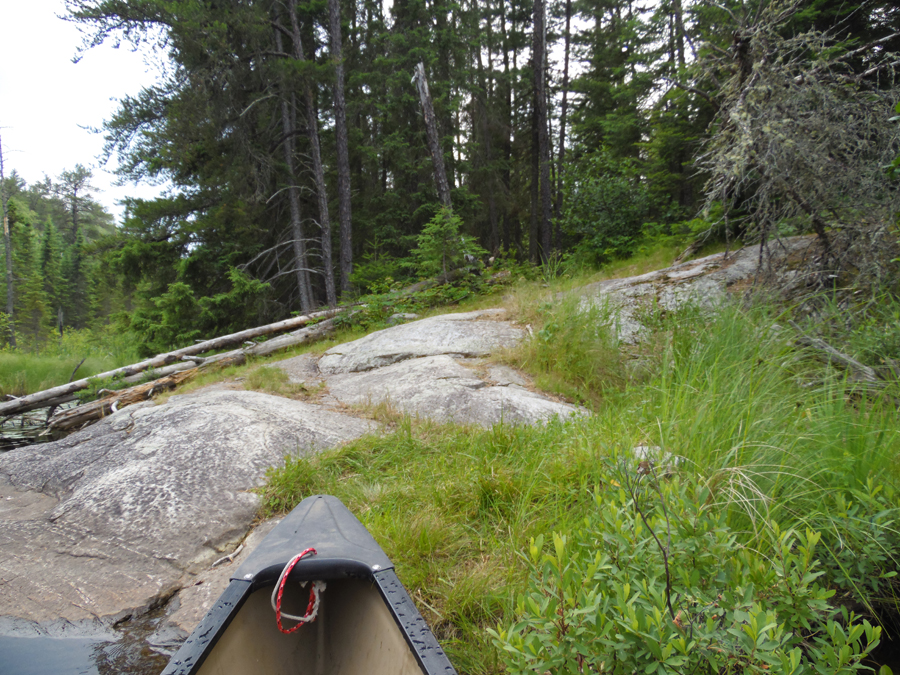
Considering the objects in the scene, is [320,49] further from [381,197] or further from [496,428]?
[496,428]

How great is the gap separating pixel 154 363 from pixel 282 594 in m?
7.47

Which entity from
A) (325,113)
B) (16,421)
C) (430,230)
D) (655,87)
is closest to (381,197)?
(325,113)

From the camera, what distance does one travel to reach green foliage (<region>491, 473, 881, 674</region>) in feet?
3.76

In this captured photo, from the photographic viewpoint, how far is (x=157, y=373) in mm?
7520

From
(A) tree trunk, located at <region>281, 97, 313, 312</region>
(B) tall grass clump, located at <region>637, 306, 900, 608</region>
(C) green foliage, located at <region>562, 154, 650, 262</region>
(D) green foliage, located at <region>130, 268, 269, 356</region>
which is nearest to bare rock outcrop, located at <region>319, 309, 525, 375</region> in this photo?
(B) tall grass clump, located at <region>637, 306, 900, 608</region>

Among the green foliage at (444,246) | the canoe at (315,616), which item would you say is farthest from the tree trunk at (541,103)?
the canoe at (315,616)

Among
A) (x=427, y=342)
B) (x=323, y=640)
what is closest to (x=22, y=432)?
(x=427, y=342)

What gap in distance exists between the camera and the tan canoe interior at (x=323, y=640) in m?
1.63

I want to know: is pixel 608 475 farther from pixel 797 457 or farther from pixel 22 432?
pixel 22 432

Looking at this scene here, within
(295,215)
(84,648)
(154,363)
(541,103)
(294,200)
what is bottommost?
(84,648)

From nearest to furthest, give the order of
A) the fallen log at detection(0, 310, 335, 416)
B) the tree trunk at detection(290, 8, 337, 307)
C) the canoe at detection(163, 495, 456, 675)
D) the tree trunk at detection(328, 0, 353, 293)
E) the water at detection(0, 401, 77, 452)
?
the canoe at detection(163, 495, 456, 675) → the water at detection(0, 401, 77, 452) → the fallen log at detection(0, 310, 335, 416) → the tree trunk at detection(328, 0, 353, 293) → the tree trunk at detection(290, 8, 337, 307)

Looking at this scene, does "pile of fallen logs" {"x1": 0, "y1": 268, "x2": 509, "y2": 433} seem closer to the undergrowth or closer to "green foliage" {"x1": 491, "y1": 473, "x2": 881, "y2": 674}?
the undergrowth

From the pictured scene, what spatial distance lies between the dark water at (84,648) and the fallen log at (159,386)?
4767mm

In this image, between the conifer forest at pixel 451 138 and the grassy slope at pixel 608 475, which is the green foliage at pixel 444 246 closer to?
the conifer forest at pixel 451 138
